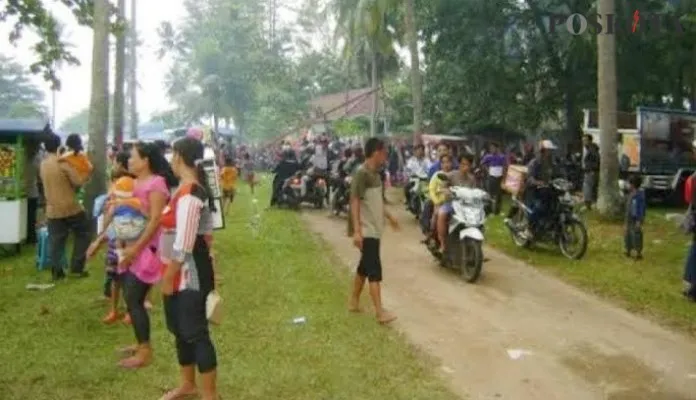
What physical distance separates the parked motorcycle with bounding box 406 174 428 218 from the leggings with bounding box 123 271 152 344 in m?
9.07

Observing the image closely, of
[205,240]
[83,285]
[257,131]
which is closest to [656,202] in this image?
[83,285]

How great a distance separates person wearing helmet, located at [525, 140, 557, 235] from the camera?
36.2 ft

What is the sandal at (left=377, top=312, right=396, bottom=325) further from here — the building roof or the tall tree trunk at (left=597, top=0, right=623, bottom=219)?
the building roof

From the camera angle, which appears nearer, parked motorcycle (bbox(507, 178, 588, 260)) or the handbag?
the handbag

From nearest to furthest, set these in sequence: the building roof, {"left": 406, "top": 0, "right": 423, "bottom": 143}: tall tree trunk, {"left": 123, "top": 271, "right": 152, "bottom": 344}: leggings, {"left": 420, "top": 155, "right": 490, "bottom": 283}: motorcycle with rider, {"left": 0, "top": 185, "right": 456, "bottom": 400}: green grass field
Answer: {"left": 0, "top": 185, "right": 456, "bottom": 400}: green grass field → {"left": 123, "top": 271, "right": 152, "bottom": 344}: leggings → {"left": 420, "top": 155, "right": 490, "bottom": 283}: motorcycle with rider → {"left": 406, "top": 0, "right": 423, "bottom": 143}: tall tree trunk → the building roof

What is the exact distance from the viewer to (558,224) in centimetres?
1095

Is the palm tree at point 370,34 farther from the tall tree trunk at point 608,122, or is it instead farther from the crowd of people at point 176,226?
the crowd of people at point 176,226

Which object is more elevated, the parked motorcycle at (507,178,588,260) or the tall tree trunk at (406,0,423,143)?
the tall tree trunk at (406,0,423,143)

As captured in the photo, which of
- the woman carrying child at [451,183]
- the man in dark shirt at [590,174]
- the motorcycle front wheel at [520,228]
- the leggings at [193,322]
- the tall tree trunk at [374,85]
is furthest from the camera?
the tall tree trunk at [374,85]

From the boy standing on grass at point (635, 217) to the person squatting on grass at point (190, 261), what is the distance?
24.3ft

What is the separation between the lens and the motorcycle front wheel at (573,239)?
10586mm

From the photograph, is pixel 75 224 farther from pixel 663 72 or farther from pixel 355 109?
pixel 355 109

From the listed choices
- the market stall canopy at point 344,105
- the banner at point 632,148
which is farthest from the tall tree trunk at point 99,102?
the market stall canopy at point 344,105

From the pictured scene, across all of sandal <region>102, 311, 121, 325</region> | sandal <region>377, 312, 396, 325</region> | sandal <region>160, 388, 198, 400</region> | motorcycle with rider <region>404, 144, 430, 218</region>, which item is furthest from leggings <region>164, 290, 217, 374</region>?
motorcycle with rider <region>404, 144, 430, 218</region>
